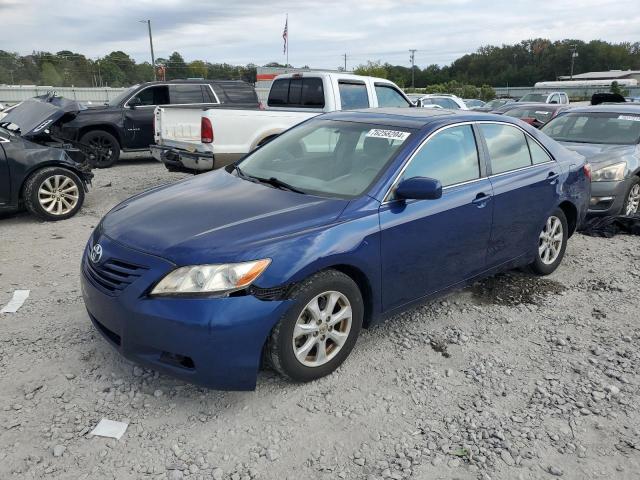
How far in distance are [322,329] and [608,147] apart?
6.10m

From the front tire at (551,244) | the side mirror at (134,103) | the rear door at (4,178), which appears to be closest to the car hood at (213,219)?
the front tire at (551,244)

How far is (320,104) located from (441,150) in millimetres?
5369

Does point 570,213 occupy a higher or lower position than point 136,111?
lower

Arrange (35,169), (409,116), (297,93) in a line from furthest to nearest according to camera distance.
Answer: (297,93) < (35,169) < (409,116)

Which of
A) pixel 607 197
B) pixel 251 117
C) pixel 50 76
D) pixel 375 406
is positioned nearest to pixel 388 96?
pixel 251 117

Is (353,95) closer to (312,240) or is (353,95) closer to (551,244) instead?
(551,244)

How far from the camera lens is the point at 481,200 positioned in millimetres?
4086

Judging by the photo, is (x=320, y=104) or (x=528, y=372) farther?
(x=320, y=104)

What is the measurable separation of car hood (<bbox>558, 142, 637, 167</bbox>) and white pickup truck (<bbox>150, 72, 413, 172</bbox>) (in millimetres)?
3337

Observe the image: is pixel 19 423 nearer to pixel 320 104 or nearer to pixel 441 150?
pixel 441 150

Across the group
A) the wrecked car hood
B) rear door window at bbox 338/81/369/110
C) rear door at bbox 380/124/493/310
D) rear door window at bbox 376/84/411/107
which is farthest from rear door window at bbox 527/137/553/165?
the wrecked car hood

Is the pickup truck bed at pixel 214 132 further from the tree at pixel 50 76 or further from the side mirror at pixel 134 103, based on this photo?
the tree at pixel 50 76

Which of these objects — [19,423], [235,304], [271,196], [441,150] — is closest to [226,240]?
[235,304]

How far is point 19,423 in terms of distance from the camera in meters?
2.93
